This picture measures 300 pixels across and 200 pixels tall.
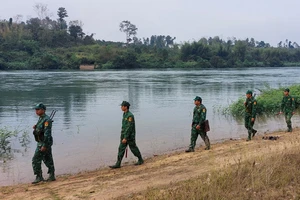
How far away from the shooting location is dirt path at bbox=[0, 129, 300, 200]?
6.50 metres

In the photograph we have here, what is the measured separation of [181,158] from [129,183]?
8.97 feet

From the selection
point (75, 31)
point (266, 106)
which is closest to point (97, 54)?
point (75, 31)

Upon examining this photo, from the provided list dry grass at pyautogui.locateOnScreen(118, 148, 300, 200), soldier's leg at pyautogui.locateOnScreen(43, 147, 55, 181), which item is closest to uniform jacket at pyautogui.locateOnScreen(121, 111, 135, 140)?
soldier's leg at pyautogui.locateOnScreen(43, 147, 55, 181)

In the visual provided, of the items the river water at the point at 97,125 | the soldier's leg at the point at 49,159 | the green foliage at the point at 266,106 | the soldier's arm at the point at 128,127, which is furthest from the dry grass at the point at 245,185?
the green foliage at the point at 266,106

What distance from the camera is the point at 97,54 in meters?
89.2

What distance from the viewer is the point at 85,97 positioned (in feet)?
89.4

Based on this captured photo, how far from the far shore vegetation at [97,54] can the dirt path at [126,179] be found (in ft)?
237

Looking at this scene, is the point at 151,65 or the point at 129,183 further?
the point at 151,65

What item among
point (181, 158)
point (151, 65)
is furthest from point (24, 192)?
point (151, 65)

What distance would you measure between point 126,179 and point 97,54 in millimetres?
83937

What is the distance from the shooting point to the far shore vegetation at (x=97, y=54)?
266 ft

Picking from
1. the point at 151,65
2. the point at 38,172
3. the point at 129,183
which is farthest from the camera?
the point at 151,65

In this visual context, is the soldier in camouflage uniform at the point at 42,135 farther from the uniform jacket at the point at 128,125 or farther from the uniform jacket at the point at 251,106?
the uniform jacket at the point at 251,106

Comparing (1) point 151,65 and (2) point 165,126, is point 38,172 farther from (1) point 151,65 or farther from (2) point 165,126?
(1) point 151,65
